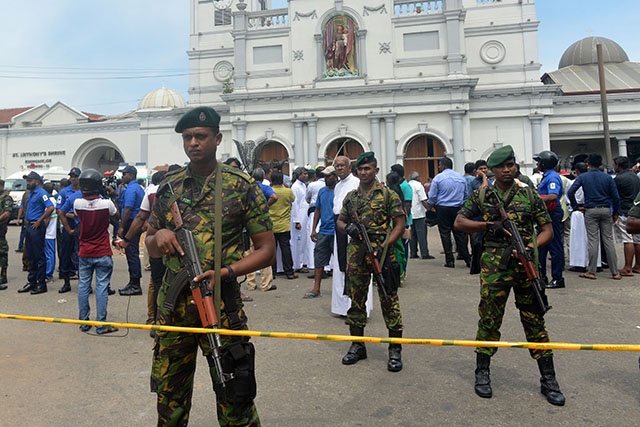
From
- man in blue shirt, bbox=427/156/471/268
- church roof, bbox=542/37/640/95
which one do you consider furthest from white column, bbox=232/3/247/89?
church roof, bbox=542/37/640/95

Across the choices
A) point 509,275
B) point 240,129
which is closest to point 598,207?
point 509,275

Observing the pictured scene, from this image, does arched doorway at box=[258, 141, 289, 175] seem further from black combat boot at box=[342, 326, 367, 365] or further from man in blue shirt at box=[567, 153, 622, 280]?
black combat boot at box=[342, 326, 367, 365]

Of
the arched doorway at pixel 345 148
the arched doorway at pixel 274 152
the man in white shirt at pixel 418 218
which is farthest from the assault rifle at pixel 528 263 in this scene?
the arched doorway at pixel 274 152

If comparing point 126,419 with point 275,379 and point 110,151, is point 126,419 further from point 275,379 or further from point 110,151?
point 110,151

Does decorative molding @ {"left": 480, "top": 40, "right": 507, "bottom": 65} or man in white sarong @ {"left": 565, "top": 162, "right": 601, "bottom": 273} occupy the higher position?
decorative molding @ {"left": 480, "top": 40, "right": 507, "bottom": 65}

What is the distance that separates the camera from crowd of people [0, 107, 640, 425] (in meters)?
2.18

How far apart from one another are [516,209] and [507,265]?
0.45 m

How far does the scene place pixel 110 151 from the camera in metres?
34.1

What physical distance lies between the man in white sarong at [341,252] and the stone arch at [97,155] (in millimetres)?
28580

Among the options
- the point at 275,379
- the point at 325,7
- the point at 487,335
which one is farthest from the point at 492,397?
the point at 325,7

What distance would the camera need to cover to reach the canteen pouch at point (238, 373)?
1.97 m

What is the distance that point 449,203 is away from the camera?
8438 mm

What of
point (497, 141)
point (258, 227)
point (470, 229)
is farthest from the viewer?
point (497, 141)

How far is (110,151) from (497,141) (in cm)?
2828
